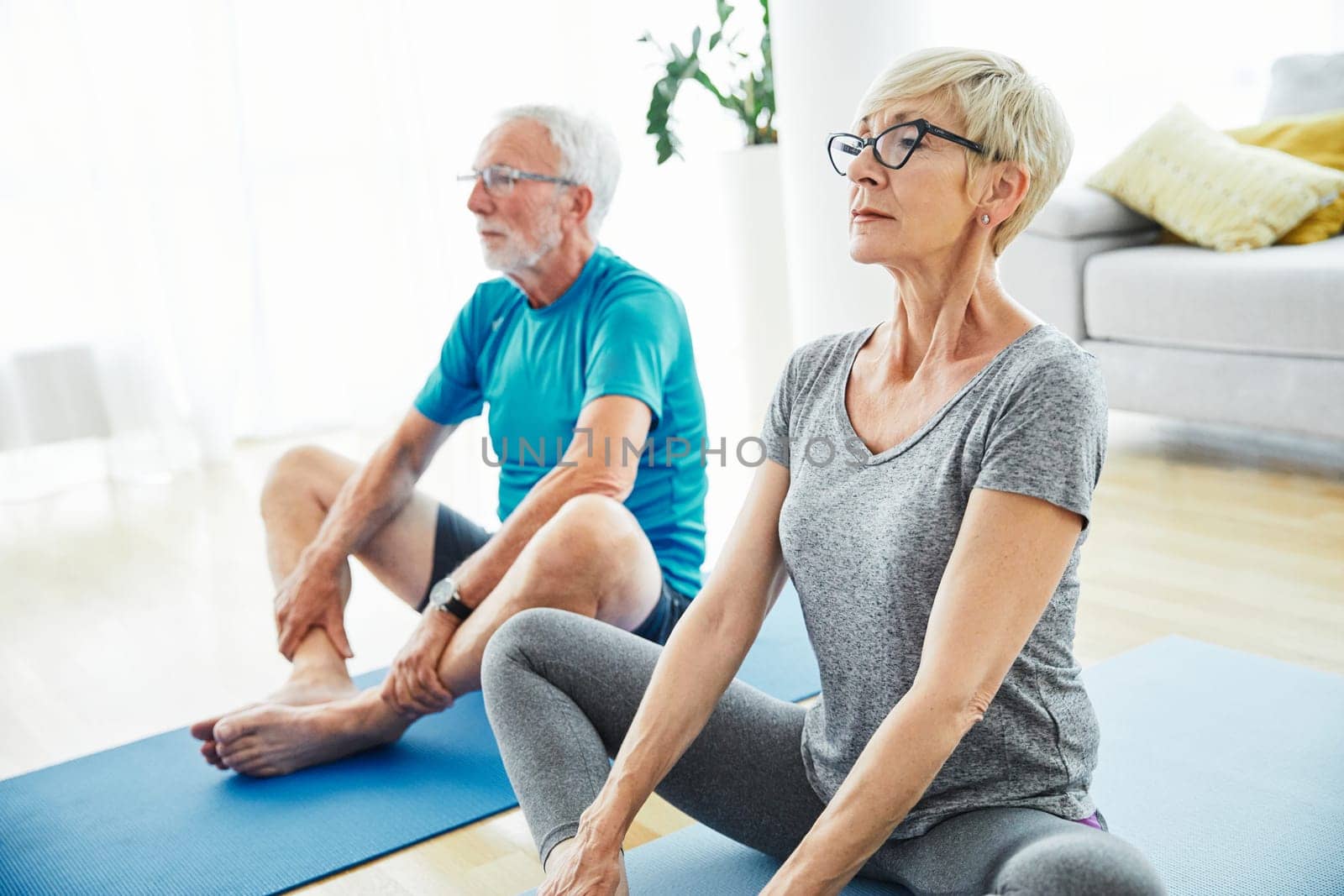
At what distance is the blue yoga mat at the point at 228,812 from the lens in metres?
1.64

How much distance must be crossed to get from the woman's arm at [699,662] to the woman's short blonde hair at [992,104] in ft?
1.17

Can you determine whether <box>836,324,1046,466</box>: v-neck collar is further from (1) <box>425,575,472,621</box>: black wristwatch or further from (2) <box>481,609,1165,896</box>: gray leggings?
(1) <box>425,575,472,621</box>: black wristwatch

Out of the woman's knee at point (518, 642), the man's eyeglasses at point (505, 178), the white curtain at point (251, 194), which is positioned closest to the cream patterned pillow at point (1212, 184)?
the white curtain at point (251, 194)

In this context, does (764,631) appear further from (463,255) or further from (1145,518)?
(463,255)

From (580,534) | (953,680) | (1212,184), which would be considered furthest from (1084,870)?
(1212,184)

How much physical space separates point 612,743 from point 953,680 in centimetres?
45

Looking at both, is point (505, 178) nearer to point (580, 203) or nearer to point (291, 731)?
point (580, 203)

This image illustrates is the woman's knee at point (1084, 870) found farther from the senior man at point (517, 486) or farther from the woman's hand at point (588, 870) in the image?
the senior man at point (517, 486)

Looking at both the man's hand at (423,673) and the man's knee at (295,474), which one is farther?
the man's knee at (295,474)

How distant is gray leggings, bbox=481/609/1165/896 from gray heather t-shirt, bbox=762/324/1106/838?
7cm

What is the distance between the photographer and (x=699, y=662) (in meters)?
1.26

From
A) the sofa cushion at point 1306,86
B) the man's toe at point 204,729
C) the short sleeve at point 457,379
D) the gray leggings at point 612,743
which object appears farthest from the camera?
the sofa cushion at point 1306,86

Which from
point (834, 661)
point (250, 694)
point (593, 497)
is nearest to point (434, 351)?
point (250, 694)

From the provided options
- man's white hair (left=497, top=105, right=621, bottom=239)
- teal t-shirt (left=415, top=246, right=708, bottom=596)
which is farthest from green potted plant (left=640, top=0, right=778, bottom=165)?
teal t-shirt (left=415, top=246, right=708, bottom=596)
